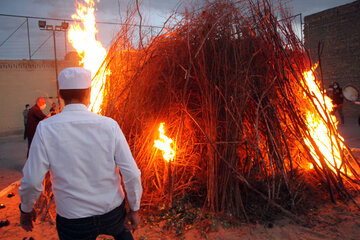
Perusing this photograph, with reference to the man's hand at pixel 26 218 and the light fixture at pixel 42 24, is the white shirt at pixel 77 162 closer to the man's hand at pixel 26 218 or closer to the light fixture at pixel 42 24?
the man's hand at pixel 26 218

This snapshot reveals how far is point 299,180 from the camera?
373cm

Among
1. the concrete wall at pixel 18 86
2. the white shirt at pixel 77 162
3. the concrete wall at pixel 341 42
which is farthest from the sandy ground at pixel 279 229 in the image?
the concrete wall at pixel 18 86

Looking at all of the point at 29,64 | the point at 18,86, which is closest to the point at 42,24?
the point at 29,64

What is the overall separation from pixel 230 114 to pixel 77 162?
2.10 meters

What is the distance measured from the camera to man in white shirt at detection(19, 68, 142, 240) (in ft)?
5.16

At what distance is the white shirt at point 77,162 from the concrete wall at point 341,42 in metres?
12.2

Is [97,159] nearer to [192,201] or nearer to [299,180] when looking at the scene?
[192,201]

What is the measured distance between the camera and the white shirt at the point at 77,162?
157 cm

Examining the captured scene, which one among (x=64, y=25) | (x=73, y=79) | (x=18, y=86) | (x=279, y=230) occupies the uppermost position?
(x=64, y=25)

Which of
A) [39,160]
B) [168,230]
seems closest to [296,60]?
[168,230]

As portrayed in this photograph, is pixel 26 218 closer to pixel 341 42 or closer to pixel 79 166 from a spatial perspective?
pixel 79 166

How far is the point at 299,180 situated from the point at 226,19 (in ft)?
8.22

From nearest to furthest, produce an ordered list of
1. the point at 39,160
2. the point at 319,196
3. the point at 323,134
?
the point at 39,160
the point at 319,196
the point at 323,134

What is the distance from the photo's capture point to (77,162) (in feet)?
5.23
